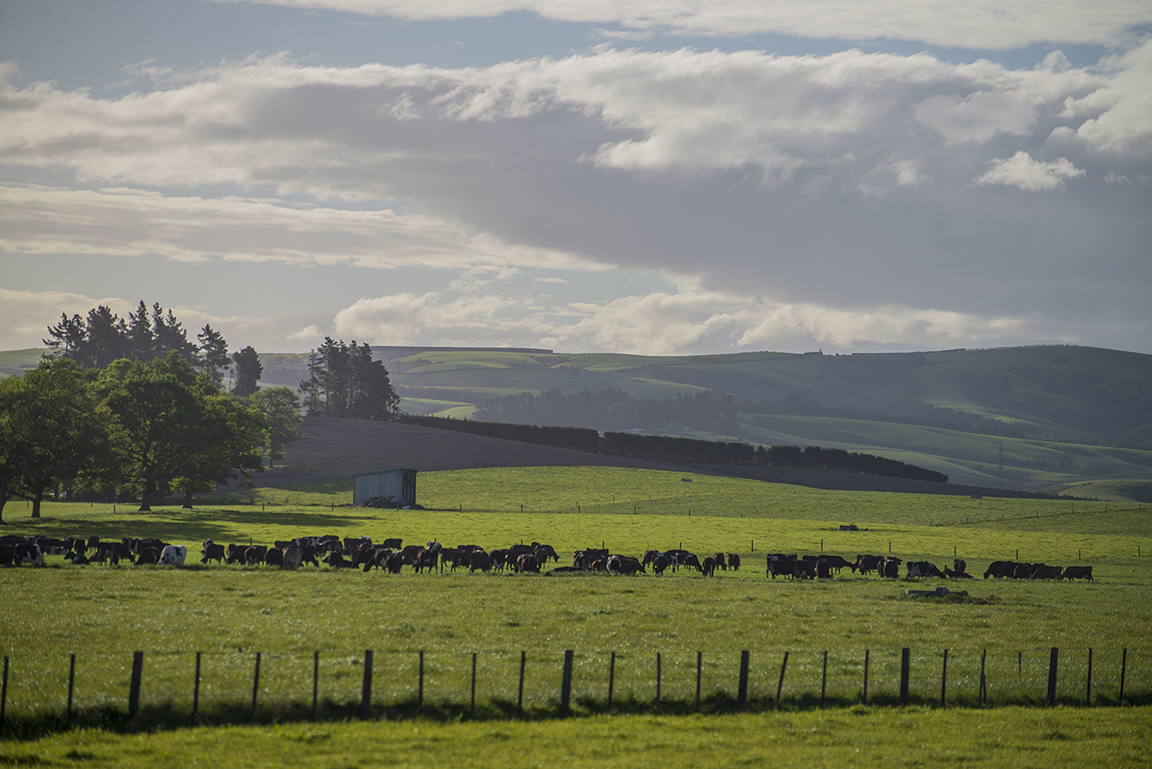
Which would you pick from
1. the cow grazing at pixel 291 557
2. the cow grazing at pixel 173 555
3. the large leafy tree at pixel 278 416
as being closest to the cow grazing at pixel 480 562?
the cow grazing at pixel 291 557

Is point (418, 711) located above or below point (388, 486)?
above

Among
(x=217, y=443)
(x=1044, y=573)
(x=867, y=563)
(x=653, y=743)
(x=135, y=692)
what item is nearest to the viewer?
(x=135, y=692)

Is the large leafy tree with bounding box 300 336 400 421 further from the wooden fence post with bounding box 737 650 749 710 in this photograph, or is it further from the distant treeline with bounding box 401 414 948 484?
the wooden fence post with bounding box 737 650 749 710

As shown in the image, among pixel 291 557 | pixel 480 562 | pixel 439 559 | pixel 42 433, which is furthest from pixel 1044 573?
pixel 42 433

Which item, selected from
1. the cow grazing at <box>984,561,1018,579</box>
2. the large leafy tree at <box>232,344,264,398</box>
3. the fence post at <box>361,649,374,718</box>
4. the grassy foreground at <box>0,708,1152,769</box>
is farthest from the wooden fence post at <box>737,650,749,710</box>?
the large leafy tree at <box>232,344,264,398</box>

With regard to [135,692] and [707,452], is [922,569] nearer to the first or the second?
[135,692]

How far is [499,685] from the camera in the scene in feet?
64.5

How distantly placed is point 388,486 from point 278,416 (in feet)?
141

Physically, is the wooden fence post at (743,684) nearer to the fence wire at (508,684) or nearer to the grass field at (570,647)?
the fence wire at (508,684)

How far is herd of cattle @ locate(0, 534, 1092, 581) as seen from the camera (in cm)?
4372

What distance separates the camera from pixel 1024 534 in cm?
7594

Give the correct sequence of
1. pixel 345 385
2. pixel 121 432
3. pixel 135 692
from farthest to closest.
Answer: pixel 345 385 → pixel 121 432 → pixel 135 692

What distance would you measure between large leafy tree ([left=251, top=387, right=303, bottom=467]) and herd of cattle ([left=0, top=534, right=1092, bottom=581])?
3216 inches

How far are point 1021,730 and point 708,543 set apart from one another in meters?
45.3
